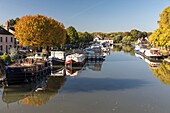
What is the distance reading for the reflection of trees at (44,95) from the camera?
779 inches

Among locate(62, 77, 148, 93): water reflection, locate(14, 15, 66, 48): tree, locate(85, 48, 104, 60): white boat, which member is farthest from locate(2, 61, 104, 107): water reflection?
locate(85, 48, 104, 60): white boat

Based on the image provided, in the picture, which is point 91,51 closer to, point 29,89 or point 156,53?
Answer: point 156,53

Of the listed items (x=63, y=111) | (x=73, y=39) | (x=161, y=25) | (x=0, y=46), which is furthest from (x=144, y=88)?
(x=73, y=39)

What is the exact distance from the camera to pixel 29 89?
24.1m

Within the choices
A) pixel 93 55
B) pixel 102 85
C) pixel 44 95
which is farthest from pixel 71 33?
pixel 44 95

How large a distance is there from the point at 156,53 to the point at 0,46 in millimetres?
34907

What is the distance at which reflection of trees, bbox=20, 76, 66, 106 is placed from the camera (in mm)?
19797

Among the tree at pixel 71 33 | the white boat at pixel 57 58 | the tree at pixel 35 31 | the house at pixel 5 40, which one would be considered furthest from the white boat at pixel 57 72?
the tree at pixel 71 33

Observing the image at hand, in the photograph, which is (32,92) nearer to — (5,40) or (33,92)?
(33,92)

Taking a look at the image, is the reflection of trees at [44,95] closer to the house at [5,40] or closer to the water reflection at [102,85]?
the water reflection at [102,85]

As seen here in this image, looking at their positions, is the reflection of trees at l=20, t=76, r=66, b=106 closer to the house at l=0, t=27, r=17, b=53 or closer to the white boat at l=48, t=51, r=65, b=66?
the white boat at l=48, t=51, r=65, b=66

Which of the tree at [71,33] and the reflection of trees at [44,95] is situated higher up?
the tree at [71,33]

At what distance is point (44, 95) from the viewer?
2169cm

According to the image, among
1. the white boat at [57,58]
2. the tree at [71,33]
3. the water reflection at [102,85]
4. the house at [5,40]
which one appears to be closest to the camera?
the water reflection at [102,85]
